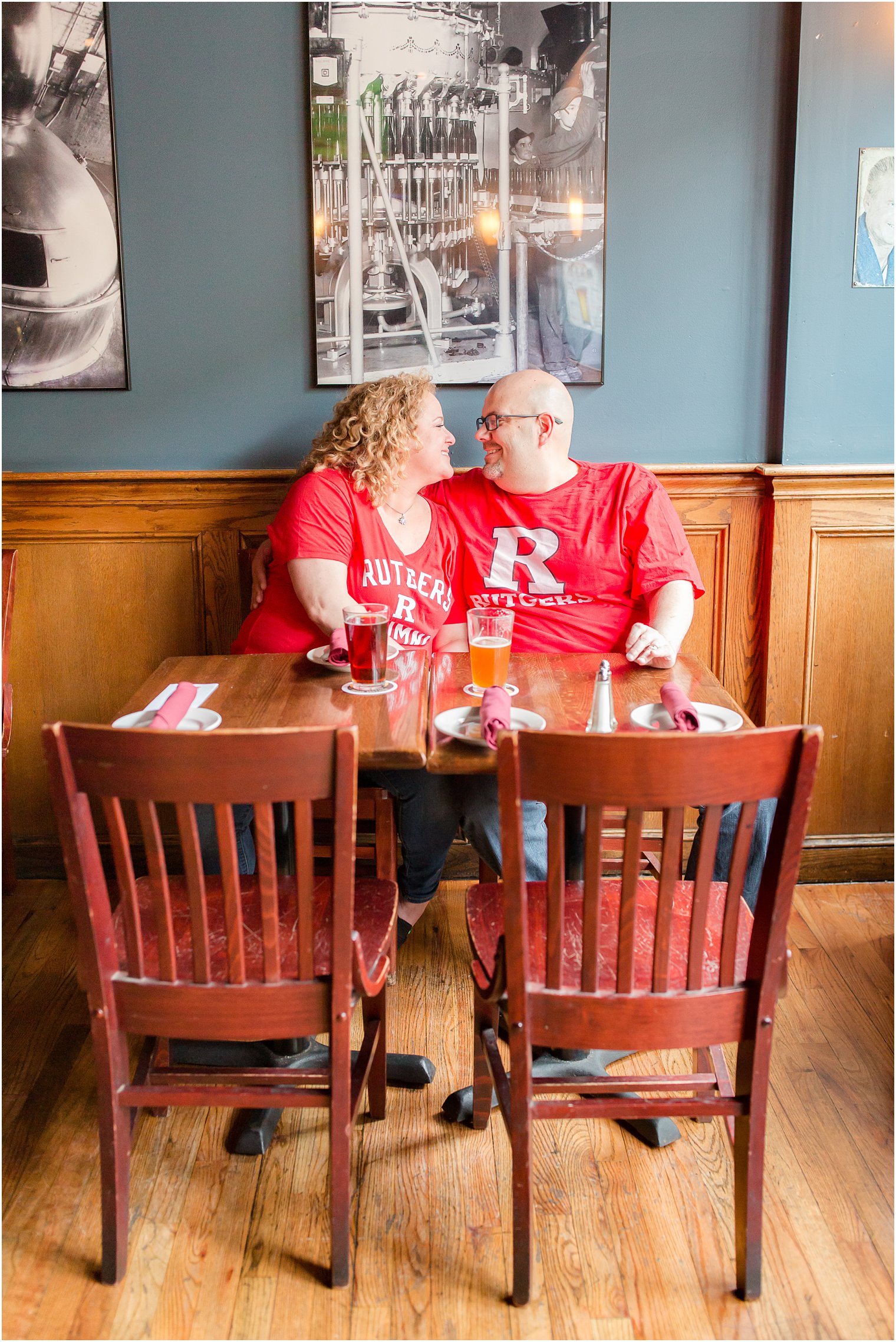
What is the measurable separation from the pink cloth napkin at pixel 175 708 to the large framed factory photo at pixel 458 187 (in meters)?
1.15

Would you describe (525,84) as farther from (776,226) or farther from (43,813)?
(43,813)

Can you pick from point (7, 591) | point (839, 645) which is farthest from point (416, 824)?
point (839, 645)

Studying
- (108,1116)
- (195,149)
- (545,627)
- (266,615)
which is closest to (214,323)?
(195,149)

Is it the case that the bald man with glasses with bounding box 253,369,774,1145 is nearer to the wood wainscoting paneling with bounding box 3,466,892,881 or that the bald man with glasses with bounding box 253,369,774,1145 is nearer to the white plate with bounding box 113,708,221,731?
the wood wainscoting paneling with bounding box 3,466,892,881

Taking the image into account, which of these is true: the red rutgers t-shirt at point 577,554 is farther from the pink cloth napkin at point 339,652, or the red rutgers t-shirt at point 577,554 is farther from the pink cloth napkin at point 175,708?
the pink cloth napkin at point 175,708

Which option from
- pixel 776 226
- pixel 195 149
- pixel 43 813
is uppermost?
pixel 195 149

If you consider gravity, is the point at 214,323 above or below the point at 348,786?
above

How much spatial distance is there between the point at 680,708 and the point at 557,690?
0.98ft

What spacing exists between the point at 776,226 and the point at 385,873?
6.19 ft

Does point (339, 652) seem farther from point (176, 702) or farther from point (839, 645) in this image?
point (839, 645)

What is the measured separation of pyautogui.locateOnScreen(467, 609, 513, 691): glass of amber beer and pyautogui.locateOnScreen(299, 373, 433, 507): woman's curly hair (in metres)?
0.65

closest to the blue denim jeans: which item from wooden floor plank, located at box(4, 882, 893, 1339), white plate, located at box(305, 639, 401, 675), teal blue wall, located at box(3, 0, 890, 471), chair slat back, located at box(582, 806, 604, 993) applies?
white plate, located at box(305, 639, 401, 675)

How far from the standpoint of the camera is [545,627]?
2541mm

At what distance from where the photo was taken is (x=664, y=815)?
4.24ft
